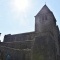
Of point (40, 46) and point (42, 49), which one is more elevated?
point (40, 46)

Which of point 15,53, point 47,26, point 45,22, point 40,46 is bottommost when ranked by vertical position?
point 15,53

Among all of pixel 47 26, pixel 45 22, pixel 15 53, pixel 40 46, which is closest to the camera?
pixel 40 46

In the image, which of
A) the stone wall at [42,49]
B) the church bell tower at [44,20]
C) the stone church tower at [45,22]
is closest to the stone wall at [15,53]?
the stone wall at [42,49]

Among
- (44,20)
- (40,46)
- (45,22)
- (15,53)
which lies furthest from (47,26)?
(15,53)

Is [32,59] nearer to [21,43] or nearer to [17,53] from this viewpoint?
[17,53]

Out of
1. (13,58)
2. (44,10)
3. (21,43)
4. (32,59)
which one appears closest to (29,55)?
(32,59)

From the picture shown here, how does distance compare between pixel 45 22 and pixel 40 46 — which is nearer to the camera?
pixel 40 46

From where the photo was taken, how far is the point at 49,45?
2667 centimetres

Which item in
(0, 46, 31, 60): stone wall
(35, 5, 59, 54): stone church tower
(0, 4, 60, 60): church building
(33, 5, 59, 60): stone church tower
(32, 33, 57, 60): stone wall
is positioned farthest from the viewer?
(35, 5, 59, 54): stone church tower

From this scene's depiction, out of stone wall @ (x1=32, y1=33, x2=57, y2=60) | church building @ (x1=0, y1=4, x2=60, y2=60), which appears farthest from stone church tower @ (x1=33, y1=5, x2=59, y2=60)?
stone wall @ (x1=32, y1=33, x2=57, y2=60)

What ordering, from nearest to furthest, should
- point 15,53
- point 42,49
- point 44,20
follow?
point 42,49 → point 15,53 → point 44,20

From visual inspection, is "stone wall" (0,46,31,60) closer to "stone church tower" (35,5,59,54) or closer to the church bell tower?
→ "stone church tower" (35,5,59,54)

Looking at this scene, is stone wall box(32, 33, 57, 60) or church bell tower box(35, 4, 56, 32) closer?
stone wall box(32, 33, 57, 60)

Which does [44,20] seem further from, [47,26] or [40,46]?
[40,46]
